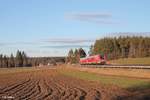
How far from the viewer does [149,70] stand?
40531 mm

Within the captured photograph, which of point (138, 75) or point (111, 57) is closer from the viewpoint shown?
point (138, 75)

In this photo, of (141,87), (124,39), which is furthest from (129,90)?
(124,39)

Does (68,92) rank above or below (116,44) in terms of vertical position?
below

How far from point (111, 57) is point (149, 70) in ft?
273

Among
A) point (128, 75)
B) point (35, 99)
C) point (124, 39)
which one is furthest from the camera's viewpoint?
point (124, 39)

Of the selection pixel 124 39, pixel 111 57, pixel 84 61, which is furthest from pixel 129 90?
pixel 124 39

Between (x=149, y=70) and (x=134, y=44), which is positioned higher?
(x=134, y=44)

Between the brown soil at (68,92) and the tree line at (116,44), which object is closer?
the brown soil at (68,92)

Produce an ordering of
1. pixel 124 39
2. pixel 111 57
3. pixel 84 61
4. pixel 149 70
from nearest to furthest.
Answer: pixel 149 70 → pixel 84 61 → pixel 111 57 → pixel 124 39

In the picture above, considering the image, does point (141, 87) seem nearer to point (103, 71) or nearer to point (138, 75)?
point (138, 75)

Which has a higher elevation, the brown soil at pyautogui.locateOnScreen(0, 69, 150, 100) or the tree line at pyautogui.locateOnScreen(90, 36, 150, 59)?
the tree line at pyautogui.locateOnScreen(90, 36, 150, 59)

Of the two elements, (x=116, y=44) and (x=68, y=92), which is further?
(x=116, y=44)

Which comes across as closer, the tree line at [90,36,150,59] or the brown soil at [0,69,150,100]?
the brown soil at [0,69,150,100]

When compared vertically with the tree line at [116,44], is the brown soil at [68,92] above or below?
below
